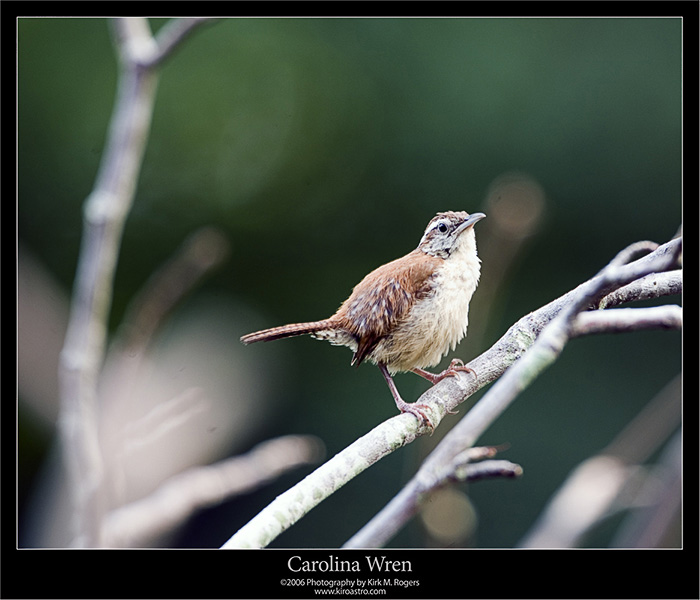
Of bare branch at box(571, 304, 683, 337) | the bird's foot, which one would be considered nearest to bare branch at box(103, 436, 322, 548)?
the bird's foot

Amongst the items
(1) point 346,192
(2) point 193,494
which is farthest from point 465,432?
(1) point 346,192

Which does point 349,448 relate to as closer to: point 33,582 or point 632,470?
point 632,470

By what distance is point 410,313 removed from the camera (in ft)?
8.71

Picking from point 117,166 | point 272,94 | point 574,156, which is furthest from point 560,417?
point 117,166

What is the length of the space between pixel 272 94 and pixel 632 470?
398 centimetres

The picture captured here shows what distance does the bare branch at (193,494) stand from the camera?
1530 mm

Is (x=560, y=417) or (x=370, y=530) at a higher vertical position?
(x=370, y=530)

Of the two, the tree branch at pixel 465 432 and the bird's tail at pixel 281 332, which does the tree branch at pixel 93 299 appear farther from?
the bird's tail at pixel 281 332

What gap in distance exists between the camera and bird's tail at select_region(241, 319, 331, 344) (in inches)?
101

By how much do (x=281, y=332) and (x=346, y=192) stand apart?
242 cm

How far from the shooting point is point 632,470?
4.81 ft

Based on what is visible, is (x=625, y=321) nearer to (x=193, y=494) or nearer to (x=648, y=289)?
(x=648, y=289)

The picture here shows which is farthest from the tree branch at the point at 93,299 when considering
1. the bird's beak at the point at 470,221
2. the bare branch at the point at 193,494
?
the bird's beak at the point at 470,221

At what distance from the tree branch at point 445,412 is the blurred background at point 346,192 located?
563 mm
